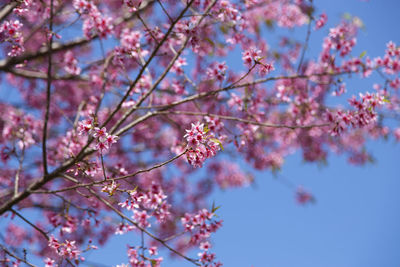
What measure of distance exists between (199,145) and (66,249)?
6.69ft

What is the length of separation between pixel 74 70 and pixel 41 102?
8.34 feet

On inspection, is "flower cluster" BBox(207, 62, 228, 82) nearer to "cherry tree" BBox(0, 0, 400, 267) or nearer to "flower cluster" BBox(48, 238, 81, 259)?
"cherry tree" BBox(0, 0, 400, 267)

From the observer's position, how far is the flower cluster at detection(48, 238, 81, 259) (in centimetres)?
358

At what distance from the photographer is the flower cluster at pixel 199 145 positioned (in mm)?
2715

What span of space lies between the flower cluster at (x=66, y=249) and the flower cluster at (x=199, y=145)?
6.16 ft

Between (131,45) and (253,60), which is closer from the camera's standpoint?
(253,60)

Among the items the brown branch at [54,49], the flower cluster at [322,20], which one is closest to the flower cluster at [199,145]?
the brown branch at [54,49]

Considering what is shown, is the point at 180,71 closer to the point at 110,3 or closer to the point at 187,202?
the point at 110,3

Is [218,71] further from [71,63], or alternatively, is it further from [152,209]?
→ [71,63]

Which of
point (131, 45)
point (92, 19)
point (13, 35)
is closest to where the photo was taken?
point (13, 35)

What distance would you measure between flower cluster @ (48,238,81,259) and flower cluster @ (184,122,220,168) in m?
1.88

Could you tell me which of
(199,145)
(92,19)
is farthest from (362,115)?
(92,19)

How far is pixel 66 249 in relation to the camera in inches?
142

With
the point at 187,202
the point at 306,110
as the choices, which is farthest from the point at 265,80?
the point at 187,202
